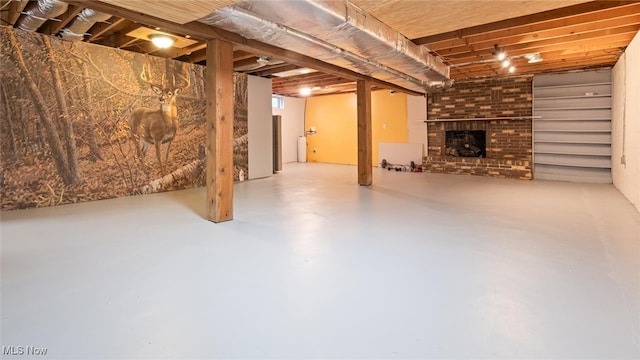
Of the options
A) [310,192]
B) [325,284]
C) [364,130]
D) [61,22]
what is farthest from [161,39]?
[325,284]

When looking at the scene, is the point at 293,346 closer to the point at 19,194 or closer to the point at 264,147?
the point at 19,194

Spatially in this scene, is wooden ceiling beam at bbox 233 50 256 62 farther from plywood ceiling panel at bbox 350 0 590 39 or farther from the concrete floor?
the concrete floor

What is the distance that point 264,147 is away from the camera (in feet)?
27.3

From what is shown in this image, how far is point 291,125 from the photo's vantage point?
12.7m

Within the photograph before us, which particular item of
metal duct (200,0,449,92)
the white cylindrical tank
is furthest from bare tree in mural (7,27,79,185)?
the white cylindrical tank

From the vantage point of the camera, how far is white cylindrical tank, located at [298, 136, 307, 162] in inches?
509

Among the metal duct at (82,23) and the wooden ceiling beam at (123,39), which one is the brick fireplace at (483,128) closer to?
the wooden ceiling beam at (123,39)

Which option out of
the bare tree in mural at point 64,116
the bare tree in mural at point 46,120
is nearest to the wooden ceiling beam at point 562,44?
the bare tree in mural at point 64,116

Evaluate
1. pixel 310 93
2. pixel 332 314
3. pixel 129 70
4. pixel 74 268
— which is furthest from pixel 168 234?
pixel 310 93

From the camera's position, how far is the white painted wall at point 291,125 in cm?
1249

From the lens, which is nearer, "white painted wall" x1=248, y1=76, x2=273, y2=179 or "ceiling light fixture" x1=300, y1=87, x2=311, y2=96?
"white painted wall" x1=248, y1=76, x2=273, y2=179

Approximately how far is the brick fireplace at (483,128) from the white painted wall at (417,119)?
23 cm

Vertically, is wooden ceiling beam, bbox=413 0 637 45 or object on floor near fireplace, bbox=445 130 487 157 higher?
wooden ceiling beam, bbox=413 0 637 45

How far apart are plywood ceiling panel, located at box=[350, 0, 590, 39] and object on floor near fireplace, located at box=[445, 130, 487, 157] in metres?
5.39
